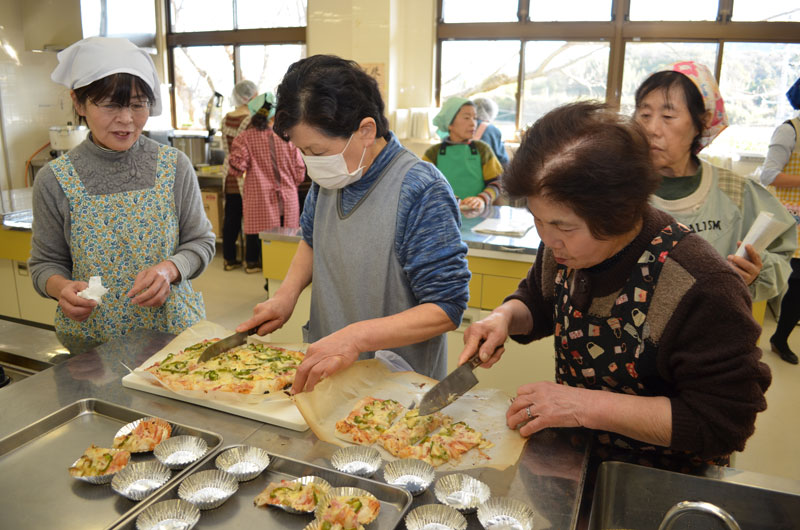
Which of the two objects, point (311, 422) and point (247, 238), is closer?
point (311, 422)

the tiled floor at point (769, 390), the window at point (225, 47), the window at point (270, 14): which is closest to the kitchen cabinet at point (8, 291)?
the tiled floor at point (769, 390)

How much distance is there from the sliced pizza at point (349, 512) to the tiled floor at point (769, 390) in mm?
1516

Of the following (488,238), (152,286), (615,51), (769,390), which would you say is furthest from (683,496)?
(615,51)

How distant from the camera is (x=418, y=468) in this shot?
1113 millimetres

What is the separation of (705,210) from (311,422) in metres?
1.30

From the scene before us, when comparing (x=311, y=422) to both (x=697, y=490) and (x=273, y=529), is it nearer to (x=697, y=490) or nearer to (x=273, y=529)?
(x=273, y=529)

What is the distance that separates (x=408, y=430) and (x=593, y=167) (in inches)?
25.9

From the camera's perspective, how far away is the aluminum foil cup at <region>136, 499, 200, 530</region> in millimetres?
968

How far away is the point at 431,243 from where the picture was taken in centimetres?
147

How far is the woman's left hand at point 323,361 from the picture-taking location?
4.30 feet

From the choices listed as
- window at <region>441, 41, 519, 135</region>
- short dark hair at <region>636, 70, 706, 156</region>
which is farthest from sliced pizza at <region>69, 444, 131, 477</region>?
window at <region>441, 41, 519, 135</region>

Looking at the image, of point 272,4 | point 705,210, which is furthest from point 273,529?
point 272,4

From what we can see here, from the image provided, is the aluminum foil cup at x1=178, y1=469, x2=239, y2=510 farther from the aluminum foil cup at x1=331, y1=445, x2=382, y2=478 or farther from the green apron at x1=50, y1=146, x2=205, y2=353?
the green apron at x1=50, y1=146, x2=205, y2=353

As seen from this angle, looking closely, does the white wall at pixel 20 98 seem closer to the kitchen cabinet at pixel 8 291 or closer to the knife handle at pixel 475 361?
the kitchen cabinet at pixel 8 291
